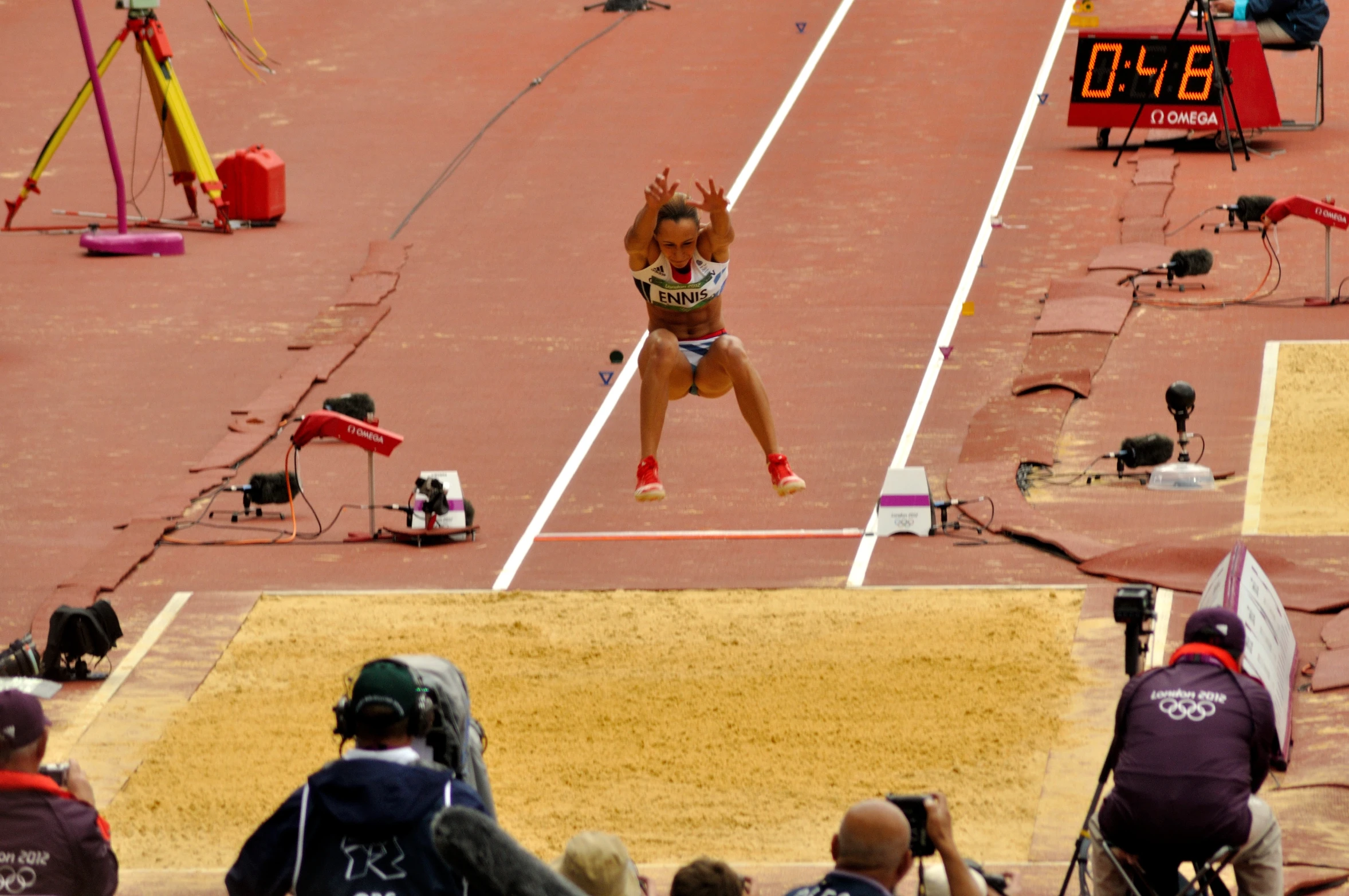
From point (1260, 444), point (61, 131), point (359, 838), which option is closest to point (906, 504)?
point (1260, 444)

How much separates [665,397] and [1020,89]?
19278 mm

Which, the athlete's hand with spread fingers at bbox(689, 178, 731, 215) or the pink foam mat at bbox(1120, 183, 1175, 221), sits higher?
the athlete's hand with spread fingers at bbox(689, 178, 731, 215)

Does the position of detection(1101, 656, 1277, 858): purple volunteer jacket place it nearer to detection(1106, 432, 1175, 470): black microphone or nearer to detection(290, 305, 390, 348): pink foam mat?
detection(1106, 432, 1175, 470): black microphone

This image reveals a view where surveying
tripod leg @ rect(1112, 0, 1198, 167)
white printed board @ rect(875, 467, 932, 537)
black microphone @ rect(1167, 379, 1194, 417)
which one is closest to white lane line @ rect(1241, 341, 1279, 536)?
black microphone @ rect(1167, 379, 1194, 417)

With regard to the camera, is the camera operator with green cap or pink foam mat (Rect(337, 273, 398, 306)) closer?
the camera operator with green cap

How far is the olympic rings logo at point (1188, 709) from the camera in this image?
30.7ft

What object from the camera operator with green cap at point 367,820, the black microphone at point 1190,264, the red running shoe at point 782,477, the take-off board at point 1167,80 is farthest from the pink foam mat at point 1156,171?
the camera operator with green cap at point 367,820

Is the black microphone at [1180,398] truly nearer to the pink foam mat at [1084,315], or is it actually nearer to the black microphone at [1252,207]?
the pink foam mat at [1084,315]

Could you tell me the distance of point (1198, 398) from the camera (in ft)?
70.7

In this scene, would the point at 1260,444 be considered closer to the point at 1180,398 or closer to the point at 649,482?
the point at 1180,398

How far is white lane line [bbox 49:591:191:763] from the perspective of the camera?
15.0 m

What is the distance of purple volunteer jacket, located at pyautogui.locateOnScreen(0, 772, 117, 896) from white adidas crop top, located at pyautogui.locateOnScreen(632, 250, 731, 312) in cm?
684

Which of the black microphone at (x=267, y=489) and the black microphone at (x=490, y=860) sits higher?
the black microphone at (x=490, y=860)

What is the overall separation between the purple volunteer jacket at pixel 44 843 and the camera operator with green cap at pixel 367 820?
760 mm
